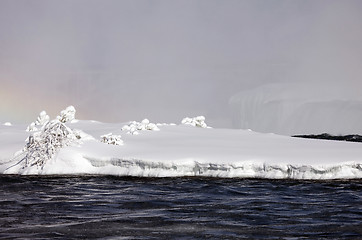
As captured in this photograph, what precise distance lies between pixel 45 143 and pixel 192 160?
439cm

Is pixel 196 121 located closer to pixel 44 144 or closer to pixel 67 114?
pixel 67 114

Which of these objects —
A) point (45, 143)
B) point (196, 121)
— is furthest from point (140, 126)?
point (45, 143)

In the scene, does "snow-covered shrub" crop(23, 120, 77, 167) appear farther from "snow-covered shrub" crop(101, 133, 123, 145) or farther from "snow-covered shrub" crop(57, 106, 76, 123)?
"snow-covered shrub" crop(57, 106, 76, 123)

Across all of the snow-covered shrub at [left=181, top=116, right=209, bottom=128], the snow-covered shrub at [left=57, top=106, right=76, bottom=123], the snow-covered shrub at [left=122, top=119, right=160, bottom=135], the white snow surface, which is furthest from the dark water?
the snow-covered shrub at [left=181, top=116, right=209, bottom=128]

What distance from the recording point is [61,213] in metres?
8.91

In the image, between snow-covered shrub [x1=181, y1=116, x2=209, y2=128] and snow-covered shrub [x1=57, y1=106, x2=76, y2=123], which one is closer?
snow-covered shrub [x1=57, y1=106, x2=76, y2=123]

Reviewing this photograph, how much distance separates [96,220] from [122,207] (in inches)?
56.0

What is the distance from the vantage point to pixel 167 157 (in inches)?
561

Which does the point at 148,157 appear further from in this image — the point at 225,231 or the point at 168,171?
the point at 225,231

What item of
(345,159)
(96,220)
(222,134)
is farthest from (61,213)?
(222,134)

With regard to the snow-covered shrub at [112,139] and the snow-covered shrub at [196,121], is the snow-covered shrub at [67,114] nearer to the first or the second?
the snow-covered shrub at [112,139]

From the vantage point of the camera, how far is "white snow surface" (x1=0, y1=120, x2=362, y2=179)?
1391 centimetres

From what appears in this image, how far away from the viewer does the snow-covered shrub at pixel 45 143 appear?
14680 millimetres

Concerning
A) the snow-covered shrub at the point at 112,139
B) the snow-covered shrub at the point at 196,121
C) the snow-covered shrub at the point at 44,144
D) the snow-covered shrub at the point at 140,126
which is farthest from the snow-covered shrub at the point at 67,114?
the snow-covered shrub at the point at 196,121
